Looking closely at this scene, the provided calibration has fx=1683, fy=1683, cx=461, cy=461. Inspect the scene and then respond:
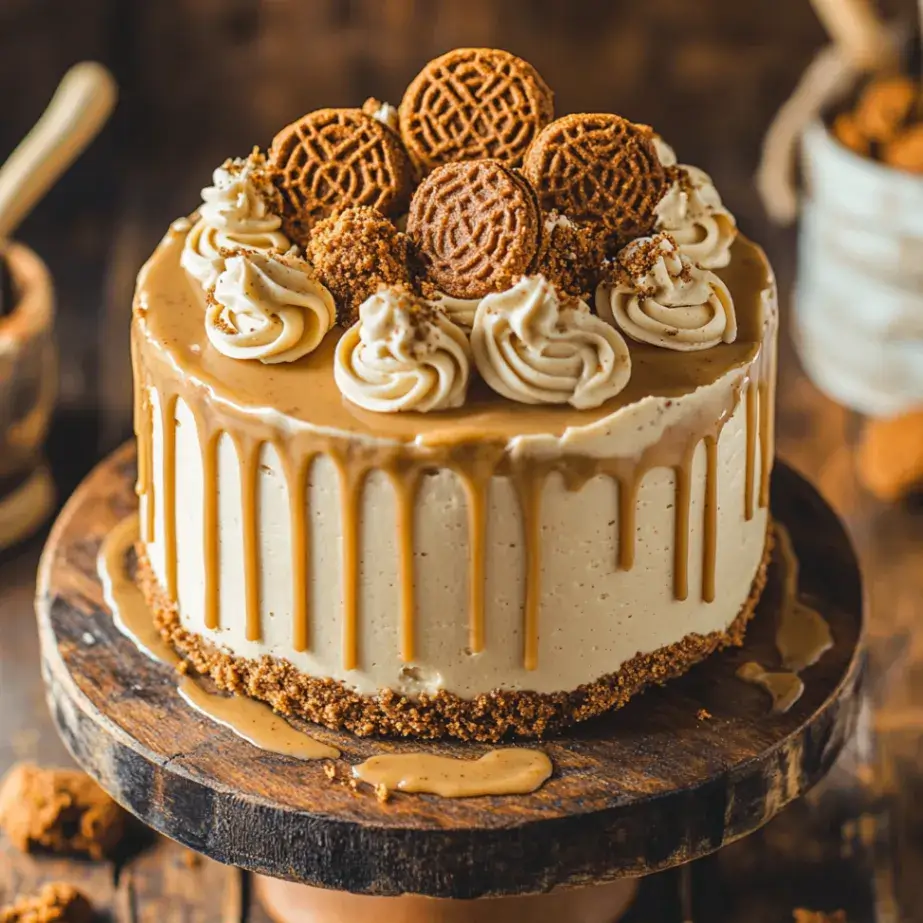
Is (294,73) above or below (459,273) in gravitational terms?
below

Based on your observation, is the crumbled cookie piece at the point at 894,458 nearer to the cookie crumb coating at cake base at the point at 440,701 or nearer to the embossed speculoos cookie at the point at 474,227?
the cookie crumb coating at cake base at the point at 440,701

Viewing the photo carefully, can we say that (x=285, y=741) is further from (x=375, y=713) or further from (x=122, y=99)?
(x=122, y=99)

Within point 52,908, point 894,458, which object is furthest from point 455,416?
point 894,458

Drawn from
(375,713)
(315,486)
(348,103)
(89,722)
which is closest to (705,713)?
(375,713)

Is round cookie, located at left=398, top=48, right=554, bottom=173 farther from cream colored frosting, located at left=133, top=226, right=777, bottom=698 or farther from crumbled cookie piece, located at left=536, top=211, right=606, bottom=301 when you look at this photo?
cream colored frosting, located at left=133, top=226, right=777, bottom=698

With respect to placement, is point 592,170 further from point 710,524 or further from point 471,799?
point 471,799

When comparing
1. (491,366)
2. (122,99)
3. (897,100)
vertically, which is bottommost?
(122,99)

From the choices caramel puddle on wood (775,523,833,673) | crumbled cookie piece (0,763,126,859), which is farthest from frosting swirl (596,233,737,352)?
crumbled cookie piece (0,763,126,859)
